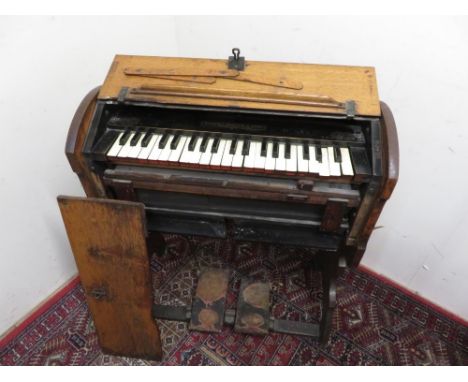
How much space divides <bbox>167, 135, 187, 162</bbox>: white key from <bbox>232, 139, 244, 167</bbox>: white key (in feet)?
0.68

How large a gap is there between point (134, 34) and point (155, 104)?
0.78 meters

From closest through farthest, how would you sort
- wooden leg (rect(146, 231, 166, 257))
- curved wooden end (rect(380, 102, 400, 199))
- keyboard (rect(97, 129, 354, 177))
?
curved wooden end (rect(380, 102, 400, 199)) → keyboard (rect(97, 129, 354, 177)) → wooden leg (rect(146, 231, 166, 257))

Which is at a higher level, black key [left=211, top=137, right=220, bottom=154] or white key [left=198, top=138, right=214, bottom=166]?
black key [left=211, top=137, right=220, bottom=154]

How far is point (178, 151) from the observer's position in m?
1.42

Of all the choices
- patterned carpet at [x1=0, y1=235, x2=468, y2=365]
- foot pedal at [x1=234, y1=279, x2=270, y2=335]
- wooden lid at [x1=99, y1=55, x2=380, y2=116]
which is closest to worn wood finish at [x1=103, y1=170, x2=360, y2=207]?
wooden lid at [x1=99, y1=55, x2=380, y2=116]

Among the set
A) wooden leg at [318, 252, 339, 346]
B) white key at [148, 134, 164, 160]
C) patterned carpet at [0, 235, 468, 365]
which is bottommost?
patterned carpet at [0, 235, 468, 365]

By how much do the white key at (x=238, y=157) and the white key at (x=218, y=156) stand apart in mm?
50

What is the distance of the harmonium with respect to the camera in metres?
1.37

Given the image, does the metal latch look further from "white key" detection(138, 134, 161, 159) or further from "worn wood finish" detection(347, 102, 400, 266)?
"worn wood finish" detection(347, 102, 400, 266)

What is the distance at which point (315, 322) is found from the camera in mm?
2033

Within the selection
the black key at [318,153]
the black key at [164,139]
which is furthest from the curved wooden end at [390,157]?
the black key at [164,139]

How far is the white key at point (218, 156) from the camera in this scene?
4.48 feet

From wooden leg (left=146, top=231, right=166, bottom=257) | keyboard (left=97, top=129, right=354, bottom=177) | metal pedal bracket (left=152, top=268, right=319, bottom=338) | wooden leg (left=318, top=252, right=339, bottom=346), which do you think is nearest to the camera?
keyboard (left=97, top=129, right=354, bottom=177)

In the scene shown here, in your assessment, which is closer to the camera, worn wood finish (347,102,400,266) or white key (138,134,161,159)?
worn wood finish (347,102,400,266)
